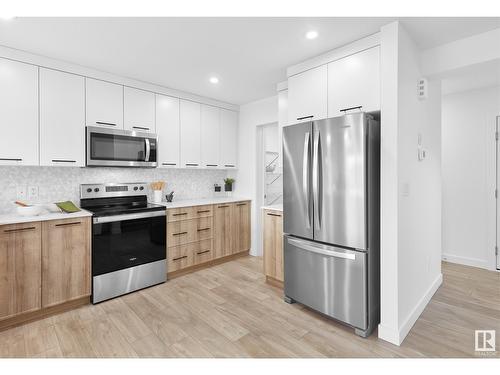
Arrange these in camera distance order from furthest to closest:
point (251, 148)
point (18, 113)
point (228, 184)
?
point (228, 184) < point (251, 148) < point (18, 113)

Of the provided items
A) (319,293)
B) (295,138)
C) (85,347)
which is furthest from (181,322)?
(295,138)

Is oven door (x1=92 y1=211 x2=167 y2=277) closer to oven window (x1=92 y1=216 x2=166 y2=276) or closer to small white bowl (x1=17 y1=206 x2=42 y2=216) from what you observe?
oven window (x1=92 y1=216 x2=166 y2=276)

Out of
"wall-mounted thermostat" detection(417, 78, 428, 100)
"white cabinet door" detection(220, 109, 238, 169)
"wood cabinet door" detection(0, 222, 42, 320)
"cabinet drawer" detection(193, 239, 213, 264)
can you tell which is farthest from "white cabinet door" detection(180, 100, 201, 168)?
"wall-mounted thermostat" detection(417, 78, 428, 100)

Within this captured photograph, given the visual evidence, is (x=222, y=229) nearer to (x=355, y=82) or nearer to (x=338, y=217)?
(x=338, y=217)

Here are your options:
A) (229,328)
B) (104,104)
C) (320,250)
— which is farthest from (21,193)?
(320,250)

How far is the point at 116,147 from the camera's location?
326cm

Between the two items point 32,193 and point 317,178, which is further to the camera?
point 32,193

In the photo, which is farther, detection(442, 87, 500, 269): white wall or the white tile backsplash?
detection(442, 87, 500, 269): white wall

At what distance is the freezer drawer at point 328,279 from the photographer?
221cm

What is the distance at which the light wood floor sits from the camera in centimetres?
205

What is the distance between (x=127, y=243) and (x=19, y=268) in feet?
3.07

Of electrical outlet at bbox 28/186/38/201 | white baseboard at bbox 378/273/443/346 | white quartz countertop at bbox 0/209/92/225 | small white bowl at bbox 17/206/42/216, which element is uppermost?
electrical outlet at bbox 28/186/38/201

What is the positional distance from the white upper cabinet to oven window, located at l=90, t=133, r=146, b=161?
5.0 inches

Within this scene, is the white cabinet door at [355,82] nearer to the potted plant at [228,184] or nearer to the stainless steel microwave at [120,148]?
the stainless steel microwave at [120,148]
